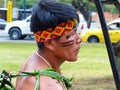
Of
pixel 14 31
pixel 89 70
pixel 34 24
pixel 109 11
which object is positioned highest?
pixel 34 24

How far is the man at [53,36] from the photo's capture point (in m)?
1.60

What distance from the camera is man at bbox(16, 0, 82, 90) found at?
1604mm

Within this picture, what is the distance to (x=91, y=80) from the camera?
428 inches

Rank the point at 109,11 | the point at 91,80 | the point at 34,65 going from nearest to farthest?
1. the point at 34,65
2. the point at 91,80
3. the point at 109,11

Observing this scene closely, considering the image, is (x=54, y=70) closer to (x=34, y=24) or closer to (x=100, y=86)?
(x=34, y=24)

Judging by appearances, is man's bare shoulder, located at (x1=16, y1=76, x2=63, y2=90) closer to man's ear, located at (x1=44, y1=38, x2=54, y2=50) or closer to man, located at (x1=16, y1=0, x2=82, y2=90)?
man, located at (x1=16, y1=0, x2=82, y2=90)

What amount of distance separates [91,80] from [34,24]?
367 inches

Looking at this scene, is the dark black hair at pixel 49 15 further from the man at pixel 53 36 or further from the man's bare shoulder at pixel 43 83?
the man's bare shoulder at pixel 43 83

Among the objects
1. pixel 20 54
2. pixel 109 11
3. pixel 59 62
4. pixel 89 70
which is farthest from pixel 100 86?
pixel 109 11

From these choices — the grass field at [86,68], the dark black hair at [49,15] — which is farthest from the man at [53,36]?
the grass field at [86,68]

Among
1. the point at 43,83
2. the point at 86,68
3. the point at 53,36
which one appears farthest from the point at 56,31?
the point at 86,68

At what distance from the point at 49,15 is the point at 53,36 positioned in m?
0.08

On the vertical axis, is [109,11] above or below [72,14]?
below

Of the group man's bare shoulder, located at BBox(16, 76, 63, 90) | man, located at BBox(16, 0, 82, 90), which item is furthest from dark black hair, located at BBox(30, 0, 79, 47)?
man's bare shoulder, located at BBox(16, 76, 63, 90)
